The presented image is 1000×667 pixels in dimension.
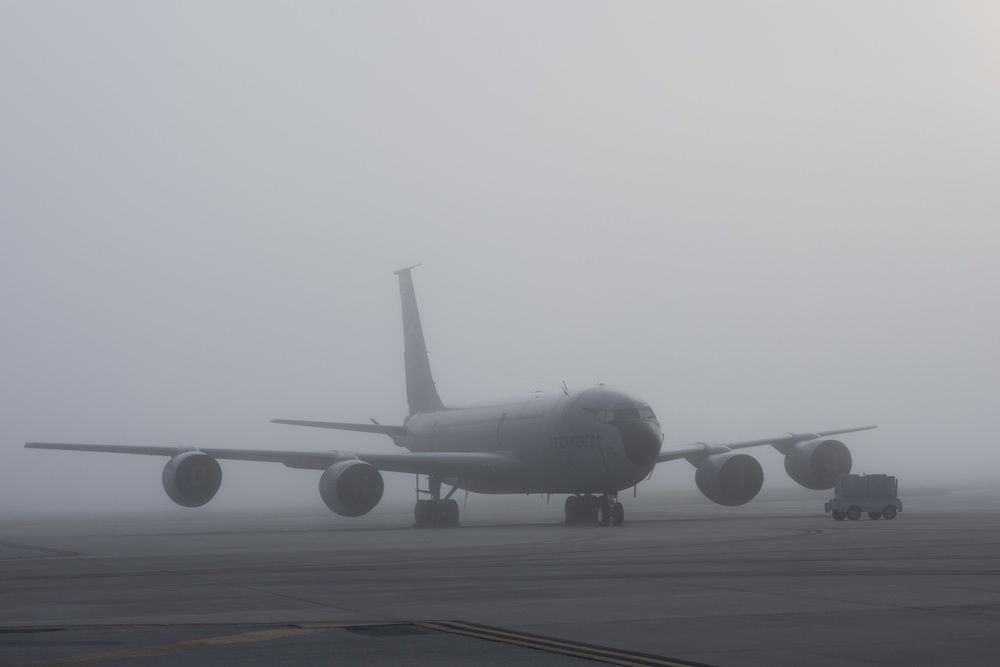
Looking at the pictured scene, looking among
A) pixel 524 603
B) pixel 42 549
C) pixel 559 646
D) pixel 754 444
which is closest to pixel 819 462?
pixel 754 444

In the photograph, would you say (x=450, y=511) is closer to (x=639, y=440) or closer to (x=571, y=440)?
(x=571, y=440)

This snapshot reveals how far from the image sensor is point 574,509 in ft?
120

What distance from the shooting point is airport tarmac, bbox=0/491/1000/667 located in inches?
383

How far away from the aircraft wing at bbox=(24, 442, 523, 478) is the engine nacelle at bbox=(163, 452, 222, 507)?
74 centimetres

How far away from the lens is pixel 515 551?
72.4 ft

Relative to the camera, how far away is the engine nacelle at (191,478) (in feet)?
115

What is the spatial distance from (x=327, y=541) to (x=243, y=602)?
14272 mm

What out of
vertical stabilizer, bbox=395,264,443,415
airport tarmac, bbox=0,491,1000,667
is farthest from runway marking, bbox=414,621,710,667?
vertical stabilizer, bbox=395,264,443,415

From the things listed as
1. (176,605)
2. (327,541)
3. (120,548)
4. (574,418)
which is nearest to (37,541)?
(120,548)

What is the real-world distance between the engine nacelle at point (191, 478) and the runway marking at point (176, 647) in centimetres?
2477

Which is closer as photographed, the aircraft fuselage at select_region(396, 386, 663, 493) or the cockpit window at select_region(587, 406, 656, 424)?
the aircraft fuselage at select_region(396, 386, 663, 493)

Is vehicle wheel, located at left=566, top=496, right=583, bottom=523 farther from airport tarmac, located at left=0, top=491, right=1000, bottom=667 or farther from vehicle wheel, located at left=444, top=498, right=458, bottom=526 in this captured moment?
airport tarmac, located at left=0, top=491, right=1000, bottom=667

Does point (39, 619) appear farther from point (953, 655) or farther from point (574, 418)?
point (574, 418)

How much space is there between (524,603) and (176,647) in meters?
4.31
